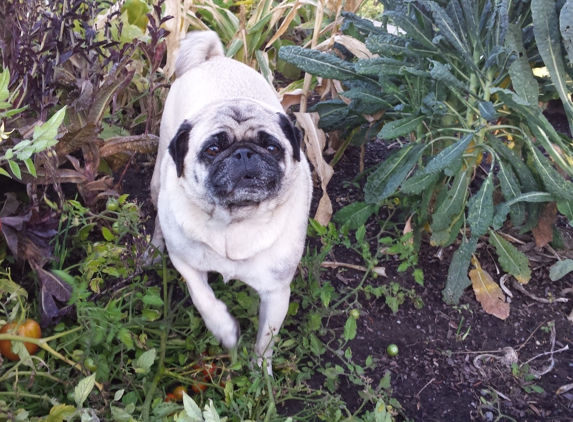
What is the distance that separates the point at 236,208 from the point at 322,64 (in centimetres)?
120

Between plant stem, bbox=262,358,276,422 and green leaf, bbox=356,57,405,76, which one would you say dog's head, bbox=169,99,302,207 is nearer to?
green leaf, bbox=356,57,405,76

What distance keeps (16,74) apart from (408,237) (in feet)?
7.17

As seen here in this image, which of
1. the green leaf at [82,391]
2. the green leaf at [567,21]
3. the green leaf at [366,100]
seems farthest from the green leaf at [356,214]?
the green leaf at [82,391]

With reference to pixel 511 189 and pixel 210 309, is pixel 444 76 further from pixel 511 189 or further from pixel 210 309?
pixel 210 309

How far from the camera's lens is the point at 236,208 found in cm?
245

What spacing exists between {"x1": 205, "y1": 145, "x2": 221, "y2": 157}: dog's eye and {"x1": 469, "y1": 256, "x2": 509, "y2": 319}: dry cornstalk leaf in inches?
65.1

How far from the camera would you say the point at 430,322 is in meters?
3.02

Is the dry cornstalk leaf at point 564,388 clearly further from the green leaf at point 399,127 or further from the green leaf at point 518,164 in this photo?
the green leaf at point 399,127

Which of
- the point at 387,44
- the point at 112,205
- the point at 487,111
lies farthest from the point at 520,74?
the point at 112,205

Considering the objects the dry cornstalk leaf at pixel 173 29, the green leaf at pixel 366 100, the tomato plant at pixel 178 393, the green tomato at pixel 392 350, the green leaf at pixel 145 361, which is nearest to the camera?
the green leaf at pixel 145 361

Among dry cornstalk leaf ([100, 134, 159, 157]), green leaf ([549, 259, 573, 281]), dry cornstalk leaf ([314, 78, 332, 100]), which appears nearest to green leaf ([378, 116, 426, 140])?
green leaf ([549, 259, 573, 281])

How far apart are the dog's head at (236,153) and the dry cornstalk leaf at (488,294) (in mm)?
1310

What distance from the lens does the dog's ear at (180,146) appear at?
98.1 inches

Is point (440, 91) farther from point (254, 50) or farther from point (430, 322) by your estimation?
point (254, 50)
